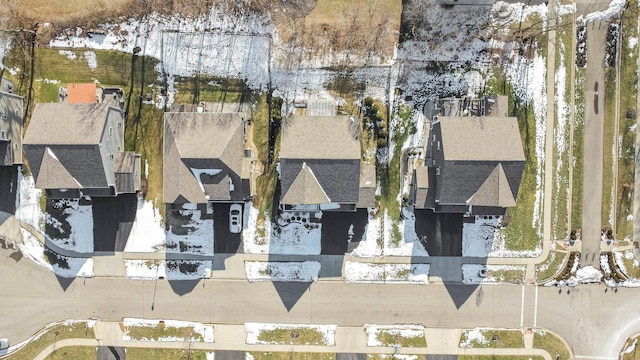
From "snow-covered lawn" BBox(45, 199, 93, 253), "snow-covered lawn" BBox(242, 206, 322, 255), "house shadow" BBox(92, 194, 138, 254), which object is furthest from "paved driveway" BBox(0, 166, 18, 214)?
"snow-covered lawn" BBox(242, 206, 322, 255)

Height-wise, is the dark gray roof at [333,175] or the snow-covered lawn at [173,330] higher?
the dark gray roof at [333,175]

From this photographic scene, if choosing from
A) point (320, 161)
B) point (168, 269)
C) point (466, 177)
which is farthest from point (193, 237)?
point (466, 177)

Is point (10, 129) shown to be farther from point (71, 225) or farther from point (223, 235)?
point (223, 235)

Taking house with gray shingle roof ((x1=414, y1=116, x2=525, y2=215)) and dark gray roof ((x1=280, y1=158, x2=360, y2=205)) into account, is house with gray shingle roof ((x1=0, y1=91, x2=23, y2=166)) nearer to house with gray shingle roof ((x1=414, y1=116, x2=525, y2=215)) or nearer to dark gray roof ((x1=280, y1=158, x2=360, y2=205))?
dark gray roof ((x1=280, y1=158, x2=360, y2=205))

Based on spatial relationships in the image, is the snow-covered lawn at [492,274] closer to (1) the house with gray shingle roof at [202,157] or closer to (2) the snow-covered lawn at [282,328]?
(2) the snow-covered lawn at [282,328]

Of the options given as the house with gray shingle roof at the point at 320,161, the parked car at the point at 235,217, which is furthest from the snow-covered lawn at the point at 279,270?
the house with gray shingle roof at the point at 320,161
